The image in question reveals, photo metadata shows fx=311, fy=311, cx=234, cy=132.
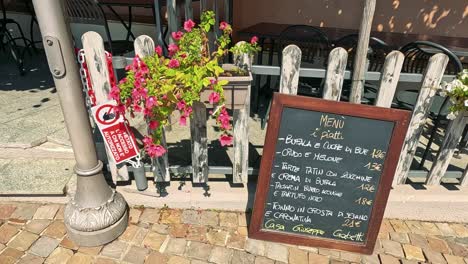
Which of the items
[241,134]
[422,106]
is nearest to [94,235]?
[241,134]

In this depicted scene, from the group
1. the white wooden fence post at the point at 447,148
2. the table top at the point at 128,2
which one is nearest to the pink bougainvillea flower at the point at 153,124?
the white wooden fence post at the point at 447,148

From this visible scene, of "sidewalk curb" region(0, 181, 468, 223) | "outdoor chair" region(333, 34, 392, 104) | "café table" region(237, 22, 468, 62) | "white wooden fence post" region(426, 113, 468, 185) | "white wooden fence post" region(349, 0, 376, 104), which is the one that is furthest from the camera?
"café table" region(237, 22, 468, 62)

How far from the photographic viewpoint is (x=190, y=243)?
92.1 inches

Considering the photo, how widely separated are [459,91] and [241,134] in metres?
1.53

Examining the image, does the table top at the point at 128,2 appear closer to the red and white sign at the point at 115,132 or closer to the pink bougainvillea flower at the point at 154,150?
the red and white sign at the point at 115,132

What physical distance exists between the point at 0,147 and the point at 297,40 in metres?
3.34

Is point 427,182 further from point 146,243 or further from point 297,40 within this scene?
point 146,243

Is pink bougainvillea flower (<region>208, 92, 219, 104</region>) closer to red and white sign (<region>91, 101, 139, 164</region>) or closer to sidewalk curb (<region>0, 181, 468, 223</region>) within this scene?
red and white sign (<region>91, 101, 139, 164</region>)

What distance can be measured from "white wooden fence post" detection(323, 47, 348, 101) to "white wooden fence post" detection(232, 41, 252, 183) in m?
0.55

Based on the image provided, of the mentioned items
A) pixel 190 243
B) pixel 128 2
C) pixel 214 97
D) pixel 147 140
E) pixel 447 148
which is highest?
pixel 128 2

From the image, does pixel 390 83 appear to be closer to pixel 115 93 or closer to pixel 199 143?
pixel 199 143

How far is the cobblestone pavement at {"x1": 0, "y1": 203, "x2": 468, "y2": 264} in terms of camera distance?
87.7 inches

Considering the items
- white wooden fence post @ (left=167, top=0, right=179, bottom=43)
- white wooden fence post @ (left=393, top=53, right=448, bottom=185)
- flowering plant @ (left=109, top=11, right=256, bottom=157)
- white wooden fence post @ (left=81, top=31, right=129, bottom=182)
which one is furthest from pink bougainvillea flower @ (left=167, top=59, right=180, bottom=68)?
white wooden fence post @ (left=393, top=53, right=448, bottom=185)

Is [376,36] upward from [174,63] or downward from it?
upward
